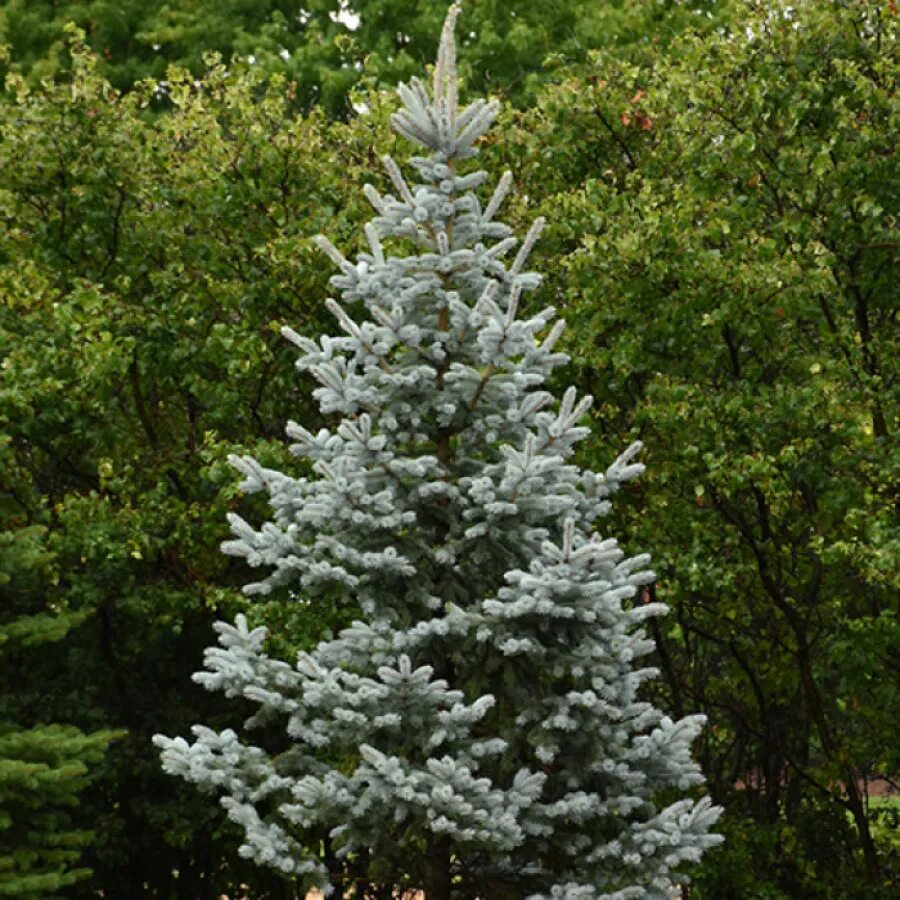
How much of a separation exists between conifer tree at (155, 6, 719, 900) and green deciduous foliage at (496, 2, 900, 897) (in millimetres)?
2782

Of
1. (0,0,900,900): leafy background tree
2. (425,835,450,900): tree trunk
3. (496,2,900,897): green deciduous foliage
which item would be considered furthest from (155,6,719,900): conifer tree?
(496,2,900,897): green deciduous foliage

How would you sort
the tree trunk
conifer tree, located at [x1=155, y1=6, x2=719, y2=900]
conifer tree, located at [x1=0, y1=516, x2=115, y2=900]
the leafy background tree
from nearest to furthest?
conifer tree, located at [x1=155, y1=6, x2=719, y2=900] < the tree trunk < conifer tree, located at [x1=0, y1=516, x2=115, y2=900] < the leafy background tree

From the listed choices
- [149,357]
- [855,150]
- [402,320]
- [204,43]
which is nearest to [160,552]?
[149,357]

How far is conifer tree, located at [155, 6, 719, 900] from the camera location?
8.76 metres

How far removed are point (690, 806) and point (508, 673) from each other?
1.36 m

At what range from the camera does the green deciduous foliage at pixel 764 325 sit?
12094 mm

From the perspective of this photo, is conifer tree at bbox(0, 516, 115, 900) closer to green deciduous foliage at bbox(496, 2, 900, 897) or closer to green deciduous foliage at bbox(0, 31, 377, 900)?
green deciduous foliage at bbox(0, 31, 377, 900)

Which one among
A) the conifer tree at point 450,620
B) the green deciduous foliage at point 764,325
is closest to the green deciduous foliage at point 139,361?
the green deciduous foliage at point 764,325

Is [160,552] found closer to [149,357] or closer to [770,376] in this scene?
[149,357]

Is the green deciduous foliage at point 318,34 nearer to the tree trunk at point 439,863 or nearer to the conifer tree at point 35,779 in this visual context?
the conifer tree at point 35,779

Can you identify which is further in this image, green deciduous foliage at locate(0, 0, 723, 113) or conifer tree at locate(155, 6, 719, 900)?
green deciduous foliage at locate(0, 0, 723, 113)

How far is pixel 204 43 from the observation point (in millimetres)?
26625

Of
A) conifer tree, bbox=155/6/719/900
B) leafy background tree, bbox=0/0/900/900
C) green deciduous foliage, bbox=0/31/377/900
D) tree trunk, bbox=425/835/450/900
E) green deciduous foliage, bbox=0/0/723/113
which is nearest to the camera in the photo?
conifer tree, bbox=155/6/719/900

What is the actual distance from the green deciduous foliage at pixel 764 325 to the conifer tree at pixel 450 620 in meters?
2.78
